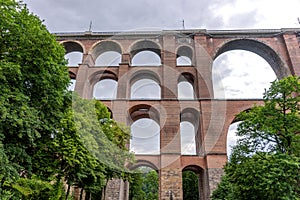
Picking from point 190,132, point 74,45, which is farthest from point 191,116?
point 74,45

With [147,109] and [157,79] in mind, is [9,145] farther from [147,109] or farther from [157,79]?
[157,79]

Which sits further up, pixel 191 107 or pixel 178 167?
pixel 191 107

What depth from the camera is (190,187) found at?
3306 cm

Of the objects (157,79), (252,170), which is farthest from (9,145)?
(157,79)

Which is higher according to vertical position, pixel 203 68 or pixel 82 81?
pixel 203 68

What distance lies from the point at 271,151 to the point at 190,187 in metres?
23.9

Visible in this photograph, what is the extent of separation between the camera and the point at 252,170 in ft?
33.5

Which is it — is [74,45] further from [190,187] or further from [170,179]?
[190,187]

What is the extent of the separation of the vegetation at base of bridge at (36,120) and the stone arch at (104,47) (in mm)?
15261

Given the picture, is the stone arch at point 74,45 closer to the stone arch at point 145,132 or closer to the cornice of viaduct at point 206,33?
the cornice of viaduct at point 206,33

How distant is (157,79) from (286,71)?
13703mm

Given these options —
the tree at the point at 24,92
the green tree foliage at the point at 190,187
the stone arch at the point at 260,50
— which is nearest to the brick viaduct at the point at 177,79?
the stone arch at the point at 260,50

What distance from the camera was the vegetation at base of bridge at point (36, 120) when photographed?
8.98 metres

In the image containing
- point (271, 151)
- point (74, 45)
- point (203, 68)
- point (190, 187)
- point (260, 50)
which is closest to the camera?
point (271, 151)
